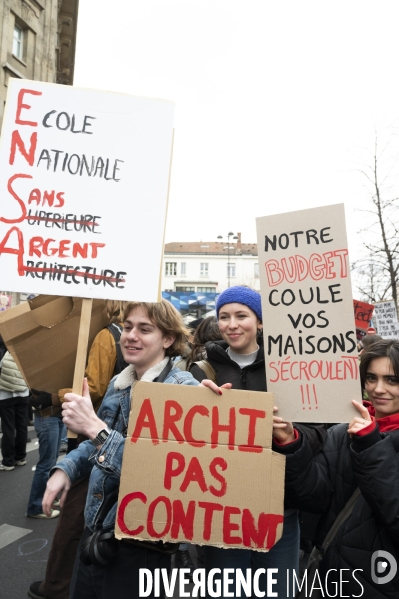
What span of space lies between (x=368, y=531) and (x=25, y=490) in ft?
14.0

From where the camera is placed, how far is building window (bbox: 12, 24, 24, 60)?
1698 cm

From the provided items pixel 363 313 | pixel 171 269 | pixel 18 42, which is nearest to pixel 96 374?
pixel 363 313

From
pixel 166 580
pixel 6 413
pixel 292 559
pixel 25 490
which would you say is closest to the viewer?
pixel 166 580

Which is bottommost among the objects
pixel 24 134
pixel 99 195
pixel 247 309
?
pixel 247 309

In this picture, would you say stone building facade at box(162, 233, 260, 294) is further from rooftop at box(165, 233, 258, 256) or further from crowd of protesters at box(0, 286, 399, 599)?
crowd of protesters at box(0, 286, 399, 599)

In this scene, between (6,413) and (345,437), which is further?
(6,413)

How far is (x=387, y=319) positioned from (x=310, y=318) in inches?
282

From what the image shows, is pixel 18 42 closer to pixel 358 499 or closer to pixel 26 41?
pixel 26 41

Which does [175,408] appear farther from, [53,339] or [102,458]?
[53,339]

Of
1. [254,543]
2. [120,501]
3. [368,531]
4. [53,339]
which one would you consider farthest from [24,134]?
[368,531]

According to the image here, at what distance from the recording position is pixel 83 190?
195 centimetres

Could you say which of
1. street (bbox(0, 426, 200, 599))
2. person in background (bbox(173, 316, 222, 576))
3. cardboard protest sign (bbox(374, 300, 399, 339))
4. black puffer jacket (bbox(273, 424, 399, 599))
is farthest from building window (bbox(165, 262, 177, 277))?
black puffer jacket (bbox(273, 424, 399, 599))

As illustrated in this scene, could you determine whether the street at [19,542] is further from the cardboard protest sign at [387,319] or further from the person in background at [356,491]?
the cardboard protest sign at [387,319]

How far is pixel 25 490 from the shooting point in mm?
4930
